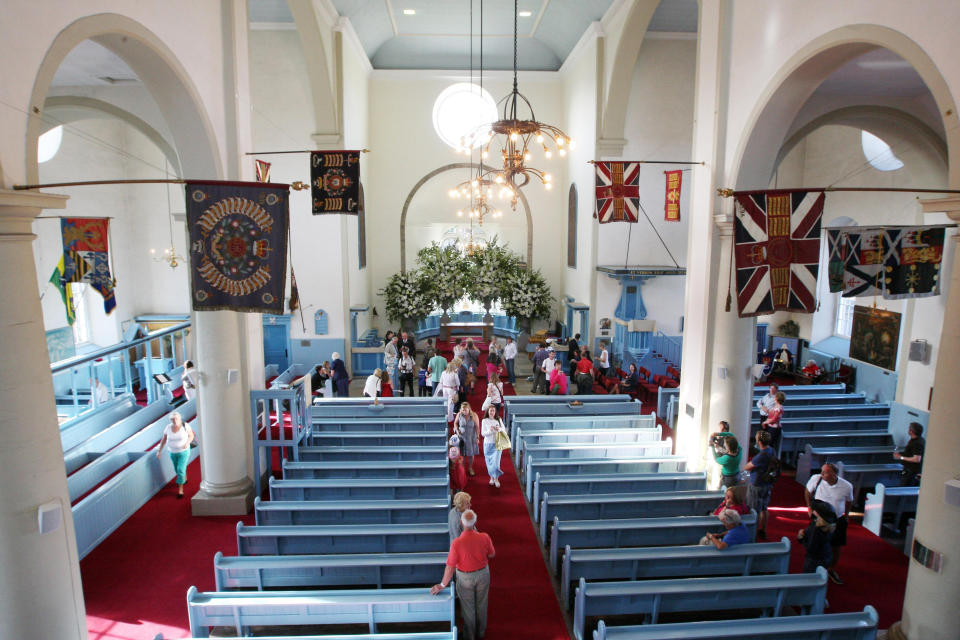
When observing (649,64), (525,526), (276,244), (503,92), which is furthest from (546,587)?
(503,92)

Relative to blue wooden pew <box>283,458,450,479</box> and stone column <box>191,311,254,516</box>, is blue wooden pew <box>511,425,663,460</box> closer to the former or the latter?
blue wooden pew <box>283,458,450,479</box>

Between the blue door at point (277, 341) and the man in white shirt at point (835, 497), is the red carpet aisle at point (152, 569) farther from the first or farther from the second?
the blue door at point (277, 341)

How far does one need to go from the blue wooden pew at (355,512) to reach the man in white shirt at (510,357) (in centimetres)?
853

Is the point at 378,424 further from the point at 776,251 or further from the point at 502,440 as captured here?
the point at 776,251

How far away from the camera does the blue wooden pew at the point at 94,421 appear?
1127 cm

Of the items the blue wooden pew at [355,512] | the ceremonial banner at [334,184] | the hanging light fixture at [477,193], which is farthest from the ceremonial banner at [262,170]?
the blue wooden pew at [355,512]

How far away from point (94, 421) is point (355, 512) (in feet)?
25.1

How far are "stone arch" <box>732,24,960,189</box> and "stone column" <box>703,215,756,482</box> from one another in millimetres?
1028

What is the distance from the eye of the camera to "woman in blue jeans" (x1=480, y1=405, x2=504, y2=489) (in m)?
9.61

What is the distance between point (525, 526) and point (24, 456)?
6.19 meters

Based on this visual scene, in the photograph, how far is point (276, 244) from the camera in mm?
6355

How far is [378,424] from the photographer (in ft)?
36.3

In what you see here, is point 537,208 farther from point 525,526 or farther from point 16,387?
point 16,387

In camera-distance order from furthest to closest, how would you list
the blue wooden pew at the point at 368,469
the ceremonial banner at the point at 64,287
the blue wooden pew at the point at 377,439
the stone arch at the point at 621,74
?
the stone arch at the point at 621,74 < the blue wooden pew at the point at 377,439 < the blue wooden pew at the point at 368,469 < the ceremonial banner at the point at 64,287
